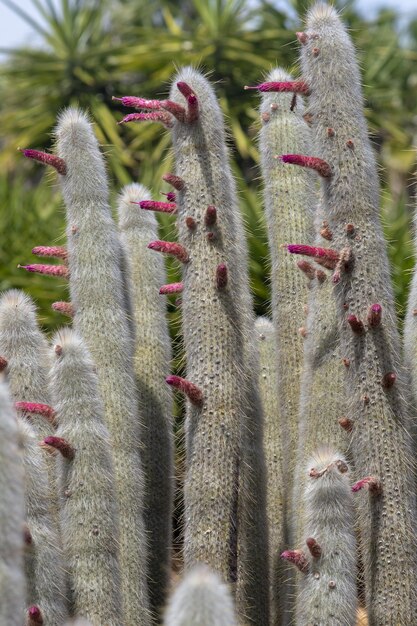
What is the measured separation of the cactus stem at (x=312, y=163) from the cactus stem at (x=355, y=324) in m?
0.46

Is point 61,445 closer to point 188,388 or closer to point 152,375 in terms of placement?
point 188,388

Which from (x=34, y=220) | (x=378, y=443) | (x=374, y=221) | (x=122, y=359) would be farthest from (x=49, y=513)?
(x=34, y=220)

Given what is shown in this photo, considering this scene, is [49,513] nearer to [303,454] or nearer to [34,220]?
[303,454]

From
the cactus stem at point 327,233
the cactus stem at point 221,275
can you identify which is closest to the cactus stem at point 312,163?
the cactus stem at point 327,233

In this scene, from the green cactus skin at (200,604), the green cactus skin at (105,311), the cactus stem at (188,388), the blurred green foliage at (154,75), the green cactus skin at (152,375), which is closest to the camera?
the green cactus skin at (200,604)

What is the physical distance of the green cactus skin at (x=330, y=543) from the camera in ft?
10.1

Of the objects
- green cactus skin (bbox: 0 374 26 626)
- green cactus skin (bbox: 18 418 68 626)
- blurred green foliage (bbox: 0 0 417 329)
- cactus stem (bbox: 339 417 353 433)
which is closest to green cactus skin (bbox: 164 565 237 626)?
green cactus skin (bbox: 0 374 26 626)

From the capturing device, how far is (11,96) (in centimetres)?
1612

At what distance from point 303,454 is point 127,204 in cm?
135

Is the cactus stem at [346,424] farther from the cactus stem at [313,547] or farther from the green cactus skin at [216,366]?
the cactus stem at [313,547]

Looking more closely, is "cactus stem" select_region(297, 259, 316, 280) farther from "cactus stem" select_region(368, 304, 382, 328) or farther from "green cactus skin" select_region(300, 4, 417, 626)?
"cactus stem" select_region(368, 304, 382, 328)

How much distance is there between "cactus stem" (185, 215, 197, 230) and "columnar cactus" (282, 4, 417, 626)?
408 millimetres

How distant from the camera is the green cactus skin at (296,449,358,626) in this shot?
309 cm

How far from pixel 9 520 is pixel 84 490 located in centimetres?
90
